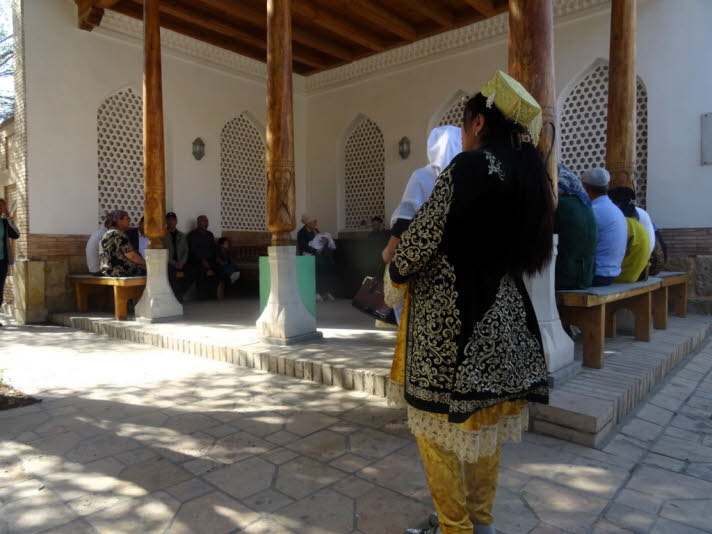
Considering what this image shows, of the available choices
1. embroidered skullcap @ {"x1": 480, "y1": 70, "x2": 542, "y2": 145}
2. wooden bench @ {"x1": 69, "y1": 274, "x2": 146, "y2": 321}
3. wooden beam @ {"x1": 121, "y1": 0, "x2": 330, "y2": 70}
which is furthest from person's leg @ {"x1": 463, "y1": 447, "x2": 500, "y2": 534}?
wooden beam @ {"x1": 121, "y1": 0, "x2": 330, "y2": 70}

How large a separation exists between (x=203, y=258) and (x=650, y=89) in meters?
7.13

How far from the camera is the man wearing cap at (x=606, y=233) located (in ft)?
12.6

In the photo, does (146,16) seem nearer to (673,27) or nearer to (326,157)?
(326,157)

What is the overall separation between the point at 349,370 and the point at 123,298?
13.0 ft

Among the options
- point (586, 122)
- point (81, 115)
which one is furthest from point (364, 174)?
point (81, 115)

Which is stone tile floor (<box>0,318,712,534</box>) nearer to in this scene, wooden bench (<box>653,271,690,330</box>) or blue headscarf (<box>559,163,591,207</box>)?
wooden bench (<box>653,271,690,330</box>)

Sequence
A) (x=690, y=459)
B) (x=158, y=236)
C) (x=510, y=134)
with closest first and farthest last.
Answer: (x=510, y=134) < (x=690, y=459) < (x=158, y=236)

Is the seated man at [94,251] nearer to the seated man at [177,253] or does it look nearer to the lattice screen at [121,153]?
the lattice screen at [121,153]

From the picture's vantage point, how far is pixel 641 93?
687 centimetres

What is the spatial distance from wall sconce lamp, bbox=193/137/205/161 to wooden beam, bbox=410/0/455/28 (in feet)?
13.9

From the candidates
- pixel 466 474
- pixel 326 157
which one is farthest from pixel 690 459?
pixel 326 157

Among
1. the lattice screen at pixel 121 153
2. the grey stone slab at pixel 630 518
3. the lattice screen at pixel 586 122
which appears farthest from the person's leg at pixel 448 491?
the lattice screen at pixel 121 153

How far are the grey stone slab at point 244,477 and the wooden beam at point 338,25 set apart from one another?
690cm

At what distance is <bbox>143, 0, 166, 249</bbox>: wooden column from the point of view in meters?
5.96
